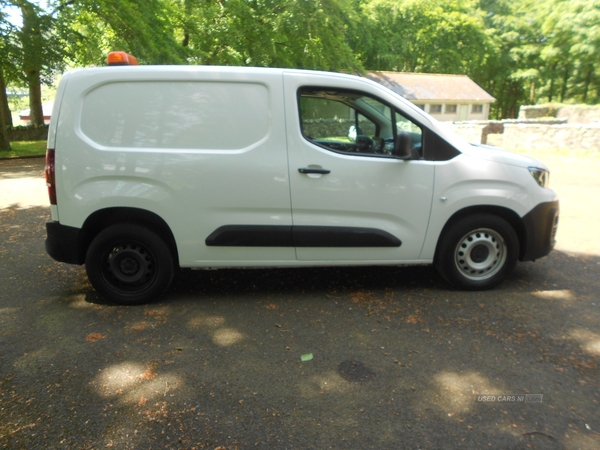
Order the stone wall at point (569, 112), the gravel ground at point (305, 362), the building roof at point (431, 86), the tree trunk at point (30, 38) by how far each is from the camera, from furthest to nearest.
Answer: the building roof at point (431, 86)
the stone wall at point (569, 112)
the tree trunk at point (30, 38)
the gravel ground at point (305, 362)

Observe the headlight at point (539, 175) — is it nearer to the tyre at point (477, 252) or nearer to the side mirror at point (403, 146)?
the tyre at point (477, 252)

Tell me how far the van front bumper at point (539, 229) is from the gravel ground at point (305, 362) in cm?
41

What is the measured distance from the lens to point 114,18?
1675 cm

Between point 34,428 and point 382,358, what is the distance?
2220 mm

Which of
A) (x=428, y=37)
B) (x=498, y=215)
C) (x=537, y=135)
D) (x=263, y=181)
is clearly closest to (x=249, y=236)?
(x=263, y=181)

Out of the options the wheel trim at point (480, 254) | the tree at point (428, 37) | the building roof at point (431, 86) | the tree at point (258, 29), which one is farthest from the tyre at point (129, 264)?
the tree at point (428, 37)

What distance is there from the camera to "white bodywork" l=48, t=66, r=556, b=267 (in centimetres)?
408

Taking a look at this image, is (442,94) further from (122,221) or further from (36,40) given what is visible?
(122,221)

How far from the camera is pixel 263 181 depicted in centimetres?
416

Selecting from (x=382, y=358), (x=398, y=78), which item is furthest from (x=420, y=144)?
(x=398, y=78)

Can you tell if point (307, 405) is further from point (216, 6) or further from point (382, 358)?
point (216, 6)

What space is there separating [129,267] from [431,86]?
43559 mm

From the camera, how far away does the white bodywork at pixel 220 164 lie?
13.4 ft

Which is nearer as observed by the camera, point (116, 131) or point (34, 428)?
point (34, 428)
